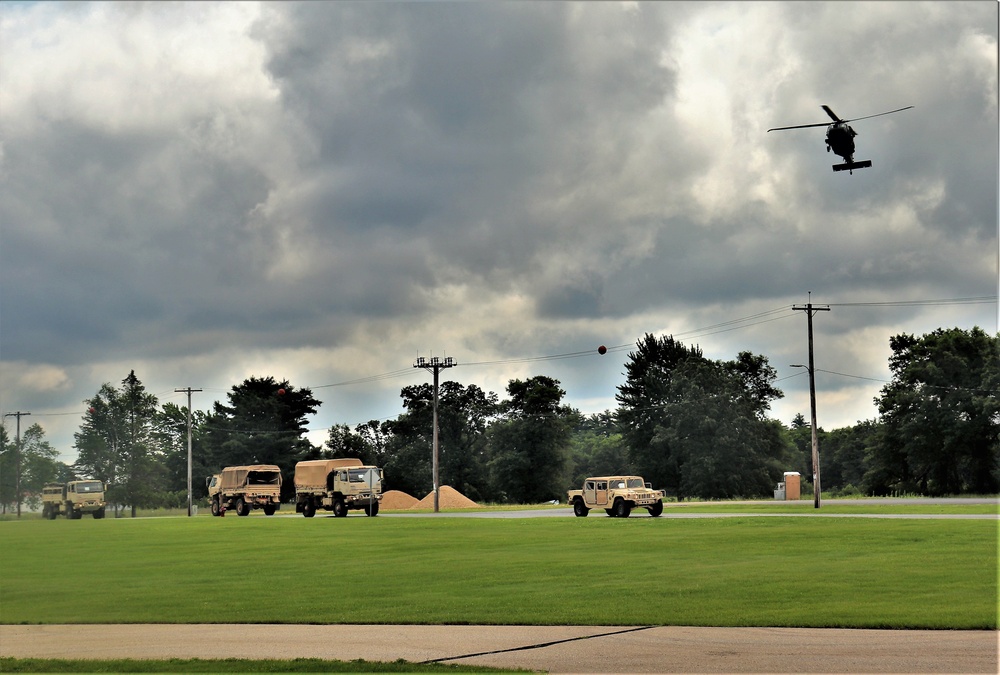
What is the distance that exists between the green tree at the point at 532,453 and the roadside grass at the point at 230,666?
100206 mm

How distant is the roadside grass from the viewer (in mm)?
12367

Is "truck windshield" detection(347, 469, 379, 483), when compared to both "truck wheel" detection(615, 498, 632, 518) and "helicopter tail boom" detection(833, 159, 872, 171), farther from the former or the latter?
"helicopter tail boom" detection(833, 159, 872, 171)

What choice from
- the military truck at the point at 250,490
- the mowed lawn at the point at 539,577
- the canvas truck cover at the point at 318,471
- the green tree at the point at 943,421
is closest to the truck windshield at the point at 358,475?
the canvas truck cover at the point at 318,471

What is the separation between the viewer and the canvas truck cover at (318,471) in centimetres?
6475

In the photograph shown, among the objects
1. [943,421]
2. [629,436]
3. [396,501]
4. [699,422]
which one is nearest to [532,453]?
Result: [629,436]

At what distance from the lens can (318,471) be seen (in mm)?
65562

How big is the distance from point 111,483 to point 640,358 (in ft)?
190


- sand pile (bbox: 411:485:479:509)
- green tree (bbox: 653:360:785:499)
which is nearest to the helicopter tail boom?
sand pile (bbox: 411:485:479:509)

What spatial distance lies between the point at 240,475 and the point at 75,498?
12.4 m

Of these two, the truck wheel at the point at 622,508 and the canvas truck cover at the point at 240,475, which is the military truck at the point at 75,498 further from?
the truck wheel at the point at 622,508

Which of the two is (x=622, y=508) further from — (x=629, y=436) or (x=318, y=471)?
(x=629, y=436)

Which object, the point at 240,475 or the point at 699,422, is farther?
the point at 699,422

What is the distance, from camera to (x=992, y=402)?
277 ft

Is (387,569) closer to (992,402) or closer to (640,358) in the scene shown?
(992,402)
